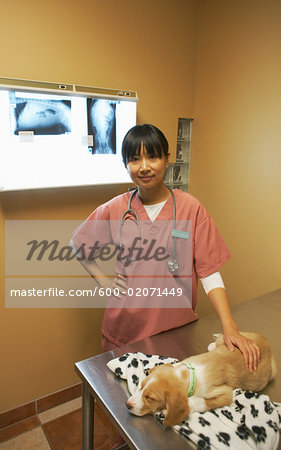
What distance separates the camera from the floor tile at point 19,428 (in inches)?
71.5

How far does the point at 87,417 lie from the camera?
106 centimetres

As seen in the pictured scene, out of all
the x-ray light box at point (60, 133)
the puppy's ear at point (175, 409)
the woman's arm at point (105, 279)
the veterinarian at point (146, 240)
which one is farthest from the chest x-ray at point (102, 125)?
the puppy's ear at point (175, 409)

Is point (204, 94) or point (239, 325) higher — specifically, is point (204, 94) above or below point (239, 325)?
above

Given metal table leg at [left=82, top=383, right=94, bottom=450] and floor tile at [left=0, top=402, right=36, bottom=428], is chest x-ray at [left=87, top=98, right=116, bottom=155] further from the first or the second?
floor tile at [left=0, top=402, right=36, bottom=428]

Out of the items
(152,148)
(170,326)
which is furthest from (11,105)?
(170,326)

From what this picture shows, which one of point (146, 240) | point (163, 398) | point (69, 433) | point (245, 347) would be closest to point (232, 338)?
point (245, 347)

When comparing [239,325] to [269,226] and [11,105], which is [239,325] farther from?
[11,105]

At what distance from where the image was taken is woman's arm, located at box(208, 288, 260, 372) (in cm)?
98

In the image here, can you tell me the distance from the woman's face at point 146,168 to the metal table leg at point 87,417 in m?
0.74

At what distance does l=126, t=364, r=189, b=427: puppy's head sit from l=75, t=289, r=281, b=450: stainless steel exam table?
0.03 meters

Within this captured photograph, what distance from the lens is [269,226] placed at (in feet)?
5.84

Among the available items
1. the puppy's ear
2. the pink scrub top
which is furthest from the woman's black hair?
the puppy's ear

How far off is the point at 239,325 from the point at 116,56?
1.49 meters

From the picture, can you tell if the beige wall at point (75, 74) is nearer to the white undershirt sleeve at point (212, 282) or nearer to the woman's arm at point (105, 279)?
the woman's arm at point (105, 279)
